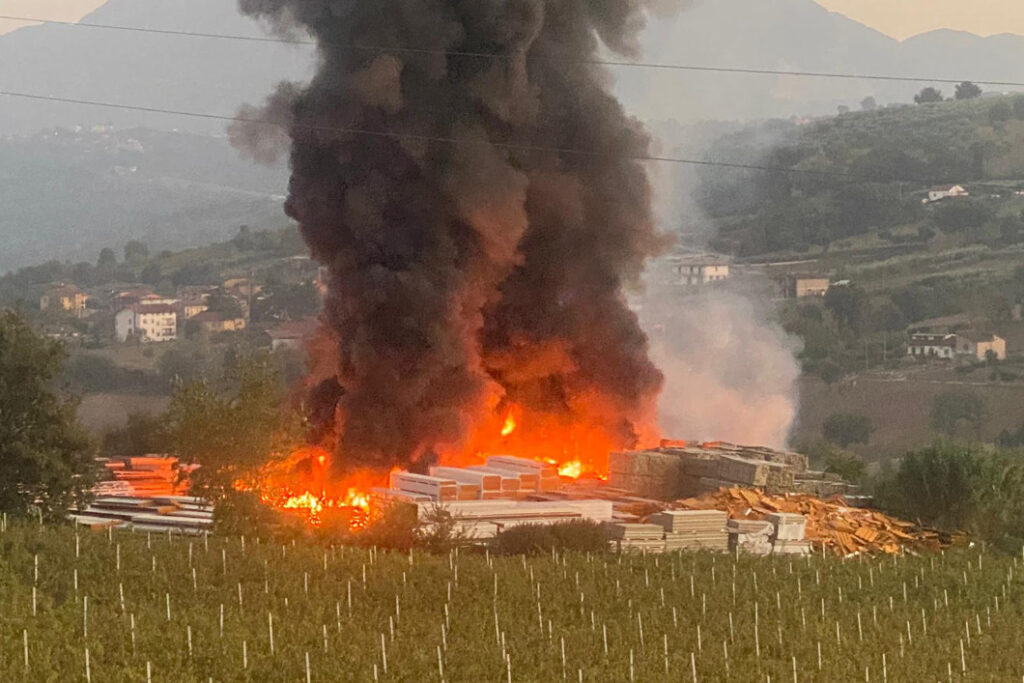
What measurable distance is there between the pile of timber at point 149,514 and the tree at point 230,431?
6.55ft

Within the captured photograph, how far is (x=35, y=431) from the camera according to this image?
47.6 metres

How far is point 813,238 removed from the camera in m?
147

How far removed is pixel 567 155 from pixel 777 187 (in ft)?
326

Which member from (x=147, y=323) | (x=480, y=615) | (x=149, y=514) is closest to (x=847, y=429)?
(x=147, y=323)

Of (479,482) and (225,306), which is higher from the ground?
(225,306)

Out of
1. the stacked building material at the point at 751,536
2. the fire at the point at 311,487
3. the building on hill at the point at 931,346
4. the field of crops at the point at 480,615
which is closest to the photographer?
the field of crops at the point at 480,615

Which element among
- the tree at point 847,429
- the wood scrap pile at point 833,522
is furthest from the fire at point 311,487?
the tree at point 847,429

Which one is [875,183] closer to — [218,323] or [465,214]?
[218,323]

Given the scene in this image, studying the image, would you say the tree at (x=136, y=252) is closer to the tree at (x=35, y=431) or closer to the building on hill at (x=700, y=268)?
the building on hill at (x=700, y=268)

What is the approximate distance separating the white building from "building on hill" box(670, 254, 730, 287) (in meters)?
46.5

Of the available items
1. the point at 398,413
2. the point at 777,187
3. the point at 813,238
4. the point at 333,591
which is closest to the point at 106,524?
the point at 398,413

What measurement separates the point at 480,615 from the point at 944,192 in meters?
122

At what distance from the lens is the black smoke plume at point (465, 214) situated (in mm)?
56500

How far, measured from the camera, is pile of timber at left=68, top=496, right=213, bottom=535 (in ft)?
168
